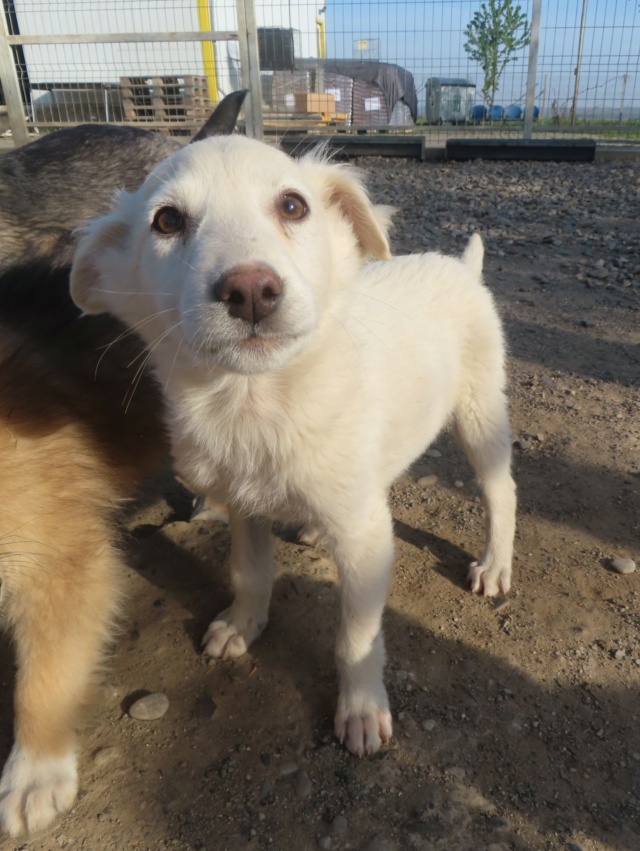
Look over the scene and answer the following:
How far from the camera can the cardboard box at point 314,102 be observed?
12.2 m

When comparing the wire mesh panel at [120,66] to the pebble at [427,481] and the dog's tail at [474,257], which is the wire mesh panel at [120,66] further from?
the pebble at [427,481]

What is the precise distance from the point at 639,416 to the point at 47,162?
11.2ft

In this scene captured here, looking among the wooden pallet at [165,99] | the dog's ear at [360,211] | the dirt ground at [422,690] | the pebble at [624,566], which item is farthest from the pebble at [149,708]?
the wooden pallet at [165,99]

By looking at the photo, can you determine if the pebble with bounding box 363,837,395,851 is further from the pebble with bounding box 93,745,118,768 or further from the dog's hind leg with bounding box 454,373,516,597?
the dog's hind leg with bounding box 454,373,516,597

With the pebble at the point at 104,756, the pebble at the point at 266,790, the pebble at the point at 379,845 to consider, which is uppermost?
the pebble at the point at 379,845

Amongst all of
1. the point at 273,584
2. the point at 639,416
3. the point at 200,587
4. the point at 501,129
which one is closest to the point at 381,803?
the point at 273,584

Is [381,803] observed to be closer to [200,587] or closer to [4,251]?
[200,587]

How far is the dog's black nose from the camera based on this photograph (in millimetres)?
1463

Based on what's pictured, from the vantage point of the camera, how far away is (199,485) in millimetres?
2100

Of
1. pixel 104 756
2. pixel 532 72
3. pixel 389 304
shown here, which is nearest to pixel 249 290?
pixel 389 304

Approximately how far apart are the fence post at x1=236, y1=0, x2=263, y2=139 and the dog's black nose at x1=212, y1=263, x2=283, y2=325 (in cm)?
986

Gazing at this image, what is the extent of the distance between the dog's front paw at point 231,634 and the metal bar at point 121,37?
32.1 feet

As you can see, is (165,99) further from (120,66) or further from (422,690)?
(422,690)

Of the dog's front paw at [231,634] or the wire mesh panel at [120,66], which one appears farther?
the wire mesh panel at [120,66]
